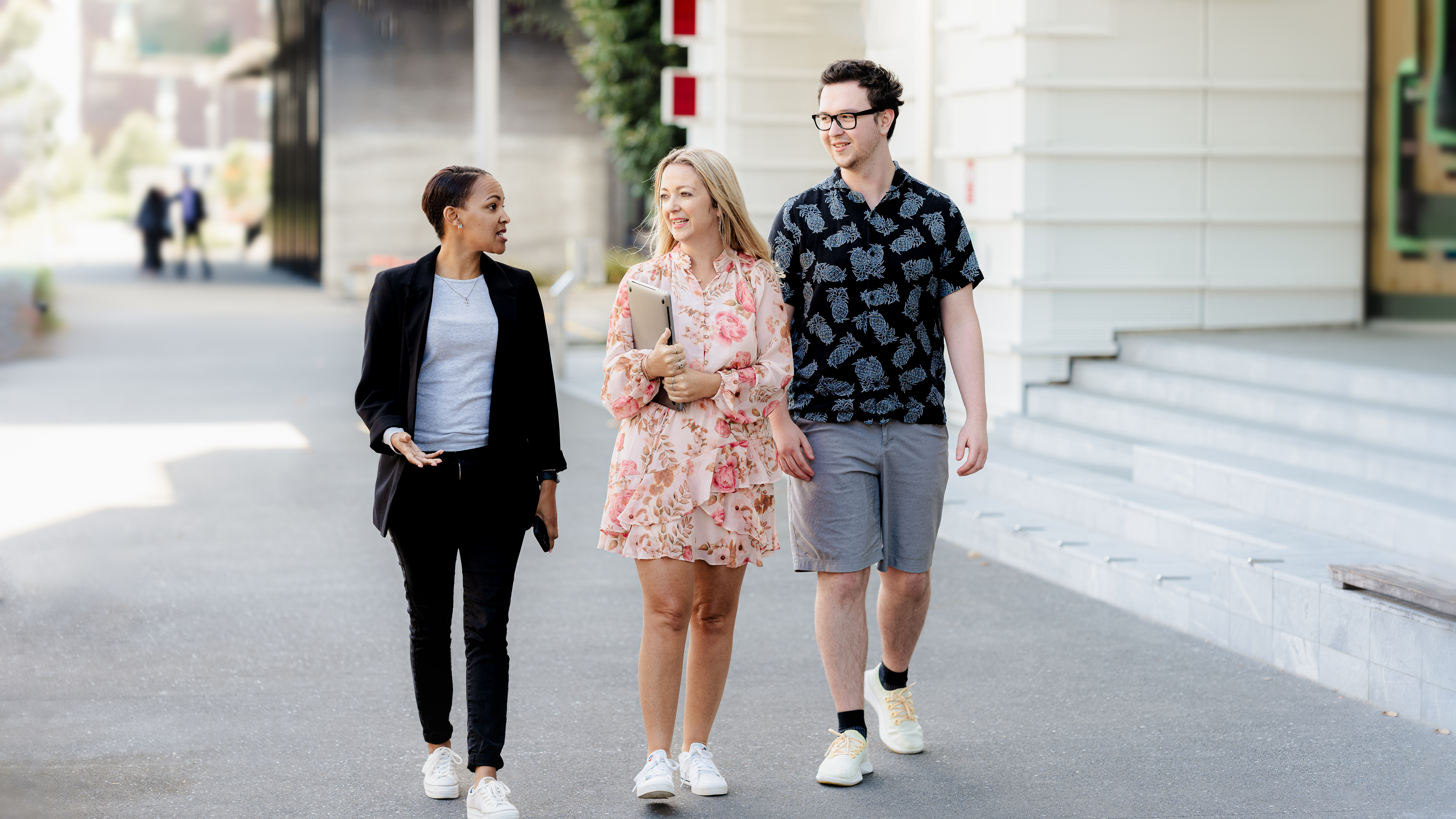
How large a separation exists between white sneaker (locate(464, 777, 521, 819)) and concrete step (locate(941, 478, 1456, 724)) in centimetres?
290

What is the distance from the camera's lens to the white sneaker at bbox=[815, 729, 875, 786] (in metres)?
4.81

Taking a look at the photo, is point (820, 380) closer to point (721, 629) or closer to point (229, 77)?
point (721, 629)

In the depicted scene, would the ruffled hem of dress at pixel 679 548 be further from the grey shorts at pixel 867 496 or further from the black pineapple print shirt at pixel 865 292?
the black pineapple print shirt at pixel 865 292

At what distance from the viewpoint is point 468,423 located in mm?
4555

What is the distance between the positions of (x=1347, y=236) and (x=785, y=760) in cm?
680

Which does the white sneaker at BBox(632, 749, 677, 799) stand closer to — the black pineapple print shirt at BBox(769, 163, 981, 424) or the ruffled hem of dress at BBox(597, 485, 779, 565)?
the ruffled hem of dress at BBox(597, 485, 779, 565)

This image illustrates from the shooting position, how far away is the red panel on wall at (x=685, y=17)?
1437 centimetres

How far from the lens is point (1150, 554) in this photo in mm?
7285

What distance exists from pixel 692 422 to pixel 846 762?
1093 millimetres

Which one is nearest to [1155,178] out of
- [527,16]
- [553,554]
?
[553,554]

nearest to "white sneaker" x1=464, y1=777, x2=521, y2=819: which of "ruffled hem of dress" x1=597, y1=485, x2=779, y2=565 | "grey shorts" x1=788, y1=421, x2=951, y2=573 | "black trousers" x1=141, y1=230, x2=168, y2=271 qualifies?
"ruffled hem of dress" x1=597, y1=485, x2=779, y2=565

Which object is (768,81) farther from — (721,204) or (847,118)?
(721,204)

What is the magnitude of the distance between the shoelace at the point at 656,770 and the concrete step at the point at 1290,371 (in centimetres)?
473

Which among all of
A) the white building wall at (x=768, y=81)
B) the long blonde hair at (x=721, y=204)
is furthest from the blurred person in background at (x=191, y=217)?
the long blonde hair at (x=721, y=204)
